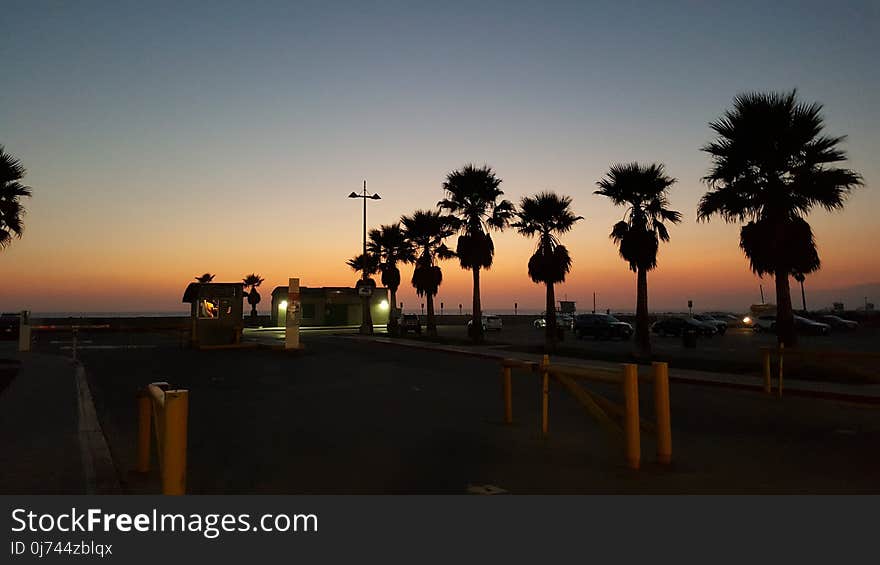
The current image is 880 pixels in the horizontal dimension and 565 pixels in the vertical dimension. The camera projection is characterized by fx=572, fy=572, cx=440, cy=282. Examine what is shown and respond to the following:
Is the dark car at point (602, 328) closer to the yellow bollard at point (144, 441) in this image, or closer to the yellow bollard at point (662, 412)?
the yellow bollard at point (662, 412)

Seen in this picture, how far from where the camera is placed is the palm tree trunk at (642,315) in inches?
886

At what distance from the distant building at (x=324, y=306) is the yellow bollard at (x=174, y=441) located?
205ft

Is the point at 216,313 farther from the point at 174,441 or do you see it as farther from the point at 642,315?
the point at 174,441

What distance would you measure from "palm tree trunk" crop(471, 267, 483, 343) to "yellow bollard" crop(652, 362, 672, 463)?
24.3 m

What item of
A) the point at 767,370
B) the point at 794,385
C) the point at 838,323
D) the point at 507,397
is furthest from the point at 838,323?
the point at 507,397

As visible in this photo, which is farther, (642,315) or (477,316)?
(477,316)

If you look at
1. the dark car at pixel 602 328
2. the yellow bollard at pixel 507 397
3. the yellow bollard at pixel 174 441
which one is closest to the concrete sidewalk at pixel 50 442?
the yellow bollard at pixel 174 441

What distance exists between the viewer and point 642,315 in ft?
75.5

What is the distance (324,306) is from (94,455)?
6005 centimetres

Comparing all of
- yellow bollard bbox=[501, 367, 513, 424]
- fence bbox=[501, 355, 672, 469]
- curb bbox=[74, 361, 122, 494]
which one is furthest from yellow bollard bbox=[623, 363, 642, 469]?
curb bbox=[74, 361, 122, 494]

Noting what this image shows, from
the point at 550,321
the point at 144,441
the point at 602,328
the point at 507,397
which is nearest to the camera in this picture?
the point at 144,441

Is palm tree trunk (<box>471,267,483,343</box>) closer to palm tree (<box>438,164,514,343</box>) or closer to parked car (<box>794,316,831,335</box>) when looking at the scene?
palm tree (<box>438,164,514,343</box>)
